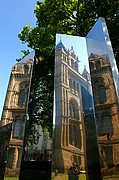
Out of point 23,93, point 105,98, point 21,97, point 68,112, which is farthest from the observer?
point 23,93

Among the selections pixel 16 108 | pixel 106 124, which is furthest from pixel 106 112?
pixel 16 108

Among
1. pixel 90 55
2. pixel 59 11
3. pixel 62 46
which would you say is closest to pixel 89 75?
pixel 90 55

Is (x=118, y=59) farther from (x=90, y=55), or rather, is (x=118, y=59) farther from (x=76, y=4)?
(x=90, y=55)

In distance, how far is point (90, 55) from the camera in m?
5.26

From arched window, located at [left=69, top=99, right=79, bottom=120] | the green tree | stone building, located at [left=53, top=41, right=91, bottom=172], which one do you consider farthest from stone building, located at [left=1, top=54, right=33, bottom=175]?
the green tree

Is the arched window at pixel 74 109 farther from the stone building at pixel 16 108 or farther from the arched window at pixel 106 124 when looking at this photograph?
the stone building at pixel 16 108

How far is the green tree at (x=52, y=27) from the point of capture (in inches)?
359

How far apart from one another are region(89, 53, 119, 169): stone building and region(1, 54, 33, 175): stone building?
2485mm

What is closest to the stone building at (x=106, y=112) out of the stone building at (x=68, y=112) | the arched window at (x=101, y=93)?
the arched window at (x=101, y=93)

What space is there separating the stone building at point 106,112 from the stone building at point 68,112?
0.67 m

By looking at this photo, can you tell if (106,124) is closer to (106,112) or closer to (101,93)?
(106,112)

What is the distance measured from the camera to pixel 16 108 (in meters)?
5.88

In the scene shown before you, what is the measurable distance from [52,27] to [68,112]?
28.5ft

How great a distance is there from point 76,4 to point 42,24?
2782 millimetres
